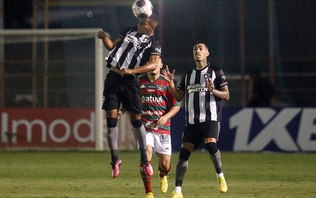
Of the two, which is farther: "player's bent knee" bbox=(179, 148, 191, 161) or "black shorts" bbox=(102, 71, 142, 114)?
"player's bent knee" bbox=(179, 148, 191, 161)

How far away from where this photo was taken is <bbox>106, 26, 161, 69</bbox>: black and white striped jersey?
11781 mm

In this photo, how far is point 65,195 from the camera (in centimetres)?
1256

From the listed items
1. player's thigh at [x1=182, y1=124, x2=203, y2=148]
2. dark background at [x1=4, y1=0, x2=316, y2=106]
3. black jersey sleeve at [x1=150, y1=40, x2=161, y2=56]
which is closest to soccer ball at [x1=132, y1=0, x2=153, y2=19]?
black jersey sleeve at [x1=150, y1=40, x2=161, y2=56]

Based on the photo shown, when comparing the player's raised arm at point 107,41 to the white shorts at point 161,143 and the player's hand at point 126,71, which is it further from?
the white shorts at point 161,143

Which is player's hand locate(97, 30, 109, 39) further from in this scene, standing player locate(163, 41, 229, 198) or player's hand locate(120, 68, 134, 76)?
standing player locate(163, 41, 229, 198)

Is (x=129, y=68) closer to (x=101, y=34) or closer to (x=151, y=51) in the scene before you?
(x=151, y=51)

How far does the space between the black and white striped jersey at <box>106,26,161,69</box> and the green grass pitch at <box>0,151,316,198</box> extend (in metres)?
1.75

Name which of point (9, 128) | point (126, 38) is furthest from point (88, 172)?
point (9, 128)

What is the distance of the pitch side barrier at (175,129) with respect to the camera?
22.4m

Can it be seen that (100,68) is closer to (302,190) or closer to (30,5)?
(30,5)

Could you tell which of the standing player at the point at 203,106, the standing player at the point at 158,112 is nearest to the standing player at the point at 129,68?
the standing player at the point at 203,106

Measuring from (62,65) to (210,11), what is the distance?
441cm

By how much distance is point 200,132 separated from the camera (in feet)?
40.2

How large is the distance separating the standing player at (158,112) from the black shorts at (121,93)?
1.32 m
